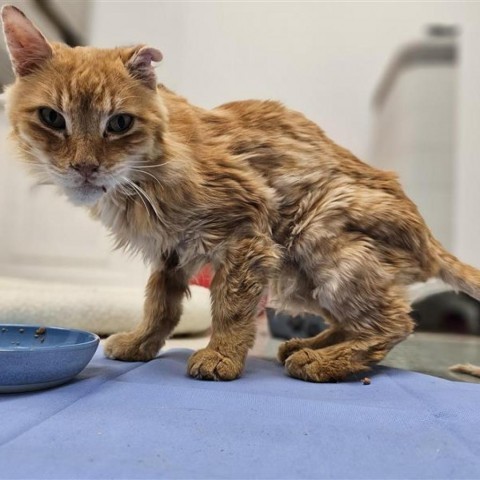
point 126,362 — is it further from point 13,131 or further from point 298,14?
point 298,14

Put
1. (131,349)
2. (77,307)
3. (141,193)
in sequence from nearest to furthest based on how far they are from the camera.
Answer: (141,193), (131,349), (77,307)

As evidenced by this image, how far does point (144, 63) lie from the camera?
1.16 m

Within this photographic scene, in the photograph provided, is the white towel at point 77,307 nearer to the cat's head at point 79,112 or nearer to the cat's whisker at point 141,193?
the cat's whisker at point 141,193

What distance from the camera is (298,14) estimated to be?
8.20 ft

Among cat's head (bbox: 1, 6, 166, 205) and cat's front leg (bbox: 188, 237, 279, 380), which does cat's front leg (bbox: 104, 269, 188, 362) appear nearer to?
cat's front leg (bbox: 188, 237, 279, 380)

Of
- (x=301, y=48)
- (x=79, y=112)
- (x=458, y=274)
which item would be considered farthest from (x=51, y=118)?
(x=301, y=48)

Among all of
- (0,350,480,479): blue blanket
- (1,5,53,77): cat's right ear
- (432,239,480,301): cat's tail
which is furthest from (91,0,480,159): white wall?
(0,350,480,479): blue blanket

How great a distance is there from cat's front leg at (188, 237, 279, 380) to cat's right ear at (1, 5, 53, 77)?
0.60m

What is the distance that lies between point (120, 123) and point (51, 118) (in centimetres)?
14

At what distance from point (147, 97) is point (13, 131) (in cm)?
31

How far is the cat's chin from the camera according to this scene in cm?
107

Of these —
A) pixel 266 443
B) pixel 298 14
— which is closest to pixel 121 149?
pixel 266 443

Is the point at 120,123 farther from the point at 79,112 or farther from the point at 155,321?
the point at 155,321

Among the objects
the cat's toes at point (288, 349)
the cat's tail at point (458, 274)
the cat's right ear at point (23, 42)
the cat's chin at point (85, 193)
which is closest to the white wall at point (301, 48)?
the cat's tail at point (458, 274)
